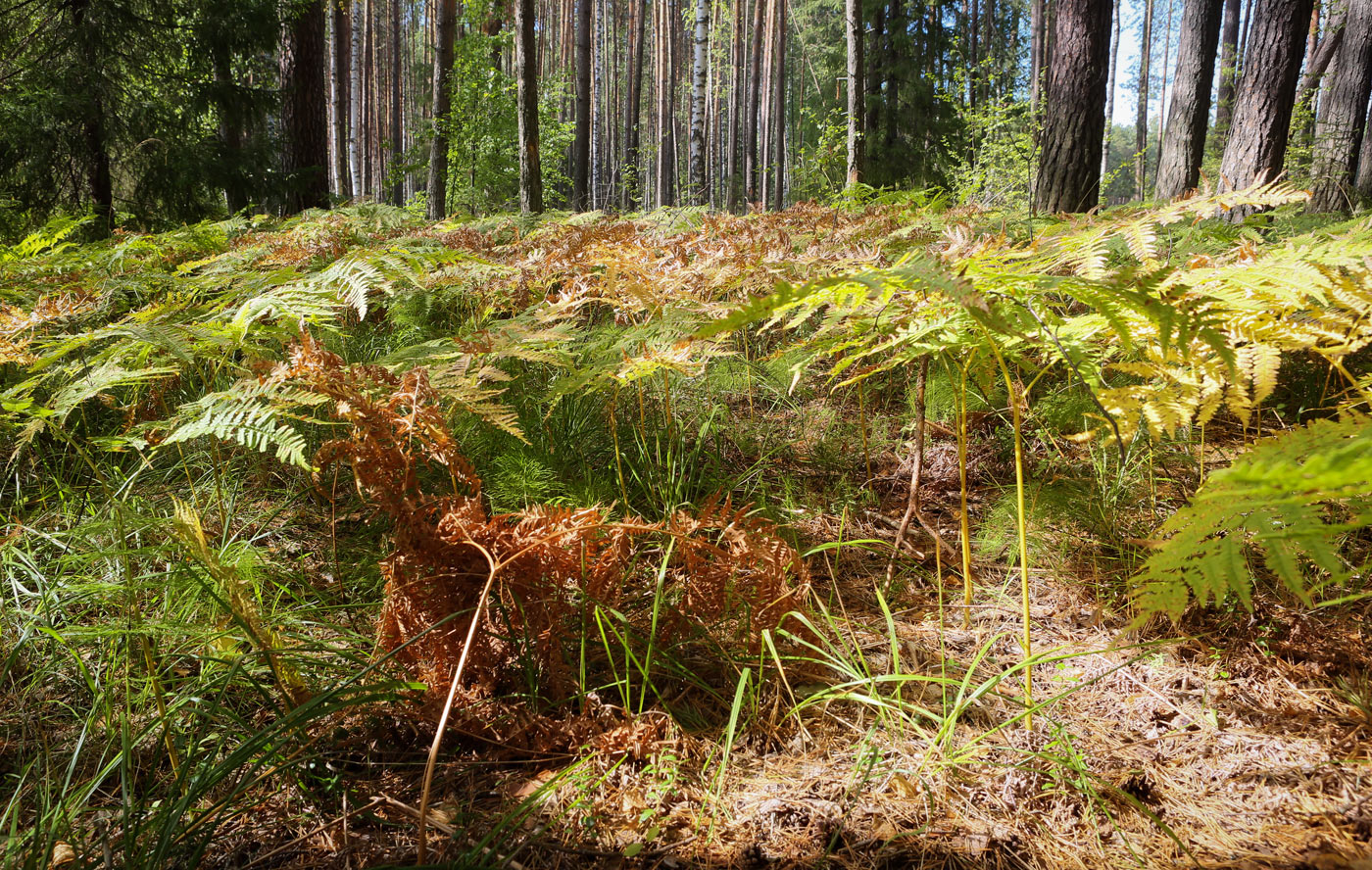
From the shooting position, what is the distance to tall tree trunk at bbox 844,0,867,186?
8688 mm

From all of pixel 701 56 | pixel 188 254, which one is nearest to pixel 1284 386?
pixel 188 254

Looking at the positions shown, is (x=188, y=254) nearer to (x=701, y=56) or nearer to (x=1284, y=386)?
(x=1284, y=386)

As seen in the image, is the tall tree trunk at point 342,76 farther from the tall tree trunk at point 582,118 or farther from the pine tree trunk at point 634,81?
the pine tree trunk at point 634,81

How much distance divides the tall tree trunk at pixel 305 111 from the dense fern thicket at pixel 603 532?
589 cm

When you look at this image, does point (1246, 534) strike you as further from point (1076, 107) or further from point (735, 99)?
point (735, 99)

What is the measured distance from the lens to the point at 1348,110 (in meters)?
7.34

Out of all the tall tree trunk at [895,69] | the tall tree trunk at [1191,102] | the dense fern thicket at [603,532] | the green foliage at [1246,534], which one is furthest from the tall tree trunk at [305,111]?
the tall tree trunk at [895,69]

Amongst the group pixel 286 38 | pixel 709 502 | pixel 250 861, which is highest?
pixel 286 38

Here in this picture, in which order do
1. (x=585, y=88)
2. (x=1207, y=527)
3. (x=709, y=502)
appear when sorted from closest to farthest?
(x=1207, y=527) < (x=709, y=502) < (x=585, y=88)

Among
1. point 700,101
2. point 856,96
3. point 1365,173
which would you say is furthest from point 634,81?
point 1365,173

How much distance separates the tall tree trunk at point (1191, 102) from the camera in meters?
6.35

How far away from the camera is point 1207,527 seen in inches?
44.2

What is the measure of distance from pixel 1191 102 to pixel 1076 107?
3009 mm

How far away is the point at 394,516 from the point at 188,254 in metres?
4.06
